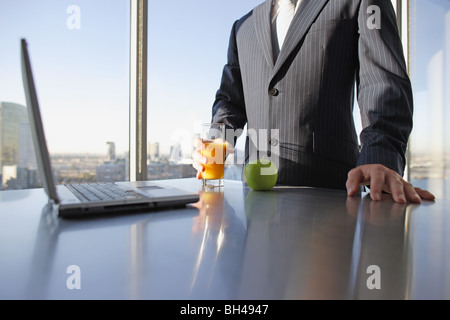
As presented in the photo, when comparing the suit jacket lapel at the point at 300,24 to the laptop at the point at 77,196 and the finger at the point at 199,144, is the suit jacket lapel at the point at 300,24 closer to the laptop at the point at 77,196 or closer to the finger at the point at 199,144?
the finger at the point at 199,144

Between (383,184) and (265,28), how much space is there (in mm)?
974

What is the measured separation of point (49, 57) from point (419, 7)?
3809 millimetres

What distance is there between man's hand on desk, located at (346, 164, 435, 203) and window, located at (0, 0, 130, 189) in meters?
1.81

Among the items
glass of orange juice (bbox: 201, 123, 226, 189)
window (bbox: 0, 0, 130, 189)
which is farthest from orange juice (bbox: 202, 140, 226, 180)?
window (bbox: 0, 0, 130, 189)

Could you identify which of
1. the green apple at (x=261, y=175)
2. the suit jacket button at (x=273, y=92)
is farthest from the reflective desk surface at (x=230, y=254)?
the suit jacket button at (x=273, y=92)

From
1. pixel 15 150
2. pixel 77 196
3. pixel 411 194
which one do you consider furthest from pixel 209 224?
pixel 15 150

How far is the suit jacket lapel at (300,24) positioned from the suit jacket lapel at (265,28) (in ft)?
0.25

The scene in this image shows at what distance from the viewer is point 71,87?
7.41 ft

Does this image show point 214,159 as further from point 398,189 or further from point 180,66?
point 180,66

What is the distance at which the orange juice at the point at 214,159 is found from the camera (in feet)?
3.45

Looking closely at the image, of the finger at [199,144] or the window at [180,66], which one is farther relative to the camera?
the window at [180,66]
